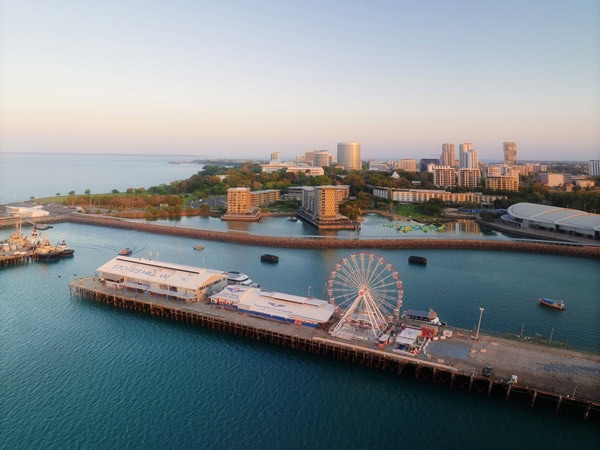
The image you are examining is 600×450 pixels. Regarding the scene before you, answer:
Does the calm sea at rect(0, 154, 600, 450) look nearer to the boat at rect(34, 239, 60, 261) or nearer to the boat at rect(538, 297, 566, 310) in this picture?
the boat at rect(538, 297, 566, 310)

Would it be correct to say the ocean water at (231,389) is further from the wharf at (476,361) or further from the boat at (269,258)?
the boat at (269,258)

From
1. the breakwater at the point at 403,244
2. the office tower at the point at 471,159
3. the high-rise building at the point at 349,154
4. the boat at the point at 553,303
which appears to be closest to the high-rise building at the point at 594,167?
the office tower at the point at 471,159

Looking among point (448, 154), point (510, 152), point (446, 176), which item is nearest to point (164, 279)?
point (446, 176)

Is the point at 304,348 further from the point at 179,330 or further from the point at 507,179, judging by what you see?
the point at 507,179

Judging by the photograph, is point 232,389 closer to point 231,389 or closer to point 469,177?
point 231,389

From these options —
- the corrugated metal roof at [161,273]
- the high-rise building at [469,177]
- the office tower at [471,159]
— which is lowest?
the corrugated metal roof at [161,273]

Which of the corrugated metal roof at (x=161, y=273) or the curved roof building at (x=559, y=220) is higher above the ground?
the curved roof building at (x=559, y=220)

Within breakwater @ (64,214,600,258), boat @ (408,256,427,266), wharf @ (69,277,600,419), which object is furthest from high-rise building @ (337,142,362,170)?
wharf @ (69,277,600,419)

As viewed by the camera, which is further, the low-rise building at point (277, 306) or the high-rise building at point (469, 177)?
the high-rise building at point (469, 177)
